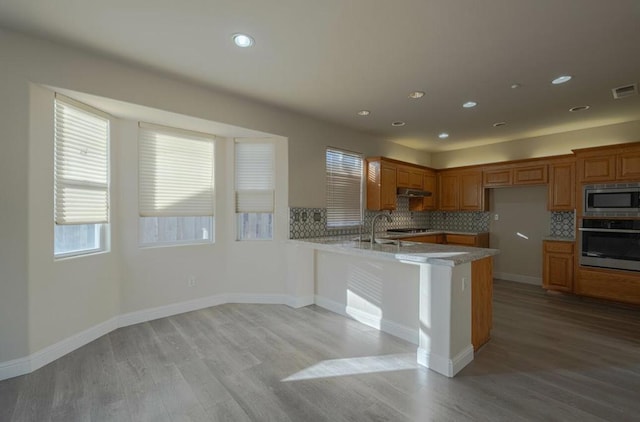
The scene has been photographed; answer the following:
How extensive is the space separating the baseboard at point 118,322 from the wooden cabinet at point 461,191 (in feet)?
13.0

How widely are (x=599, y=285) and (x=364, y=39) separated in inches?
191

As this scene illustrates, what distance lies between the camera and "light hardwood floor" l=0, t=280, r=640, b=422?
6.38ft

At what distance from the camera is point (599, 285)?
13.8 ft

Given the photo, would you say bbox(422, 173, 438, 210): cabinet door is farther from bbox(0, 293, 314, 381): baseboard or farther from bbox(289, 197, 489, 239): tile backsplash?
bbox(0, 293, 314, 381): baseboard

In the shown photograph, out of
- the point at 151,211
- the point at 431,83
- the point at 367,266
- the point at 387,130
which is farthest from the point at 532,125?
the point at 151,211

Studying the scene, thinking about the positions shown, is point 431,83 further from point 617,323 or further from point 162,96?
point 617,323

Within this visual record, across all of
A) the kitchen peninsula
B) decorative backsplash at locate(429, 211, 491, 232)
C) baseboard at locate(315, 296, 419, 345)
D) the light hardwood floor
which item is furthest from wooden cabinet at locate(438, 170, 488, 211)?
baseboard at locate(315, 296, 419, 345)

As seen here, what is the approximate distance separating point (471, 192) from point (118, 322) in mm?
6334

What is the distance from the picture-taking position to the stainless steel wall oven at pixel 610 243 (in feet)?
13.0

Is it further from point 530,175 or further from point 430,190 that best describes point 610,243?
point 430,190

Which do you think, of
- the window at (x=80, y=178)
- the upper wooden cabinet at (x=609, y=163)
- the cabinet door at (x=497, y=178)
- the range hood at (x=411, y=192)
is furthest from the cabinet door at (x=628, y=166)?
the window at (x=80, y=178)

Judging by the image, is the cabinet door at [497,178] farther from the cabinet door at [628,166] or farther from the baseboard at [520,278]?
the baseboard at [520,278]

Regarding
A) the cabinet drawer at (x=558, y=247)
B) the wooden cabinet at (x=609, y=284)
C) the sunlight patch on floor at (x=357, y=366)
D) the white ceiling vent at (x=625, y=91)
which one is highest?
the white ceiling vent at (x=625, y=91)

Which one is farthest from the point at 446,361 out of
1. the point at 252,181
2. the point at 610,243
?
the point at 610,243
